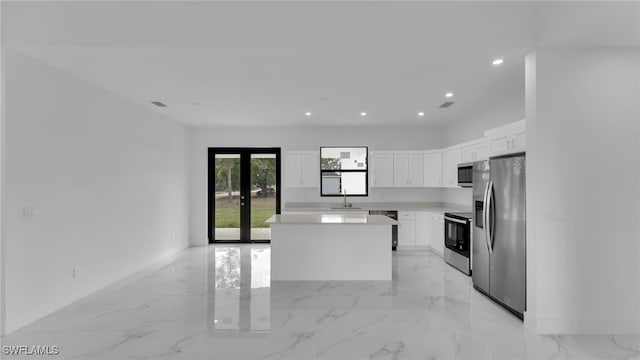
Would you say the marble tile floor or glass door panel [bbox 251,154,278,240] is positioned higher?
glass door panel [bbox 251,154,278,240]

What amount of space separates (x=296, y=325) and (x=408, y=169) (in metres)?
4.64

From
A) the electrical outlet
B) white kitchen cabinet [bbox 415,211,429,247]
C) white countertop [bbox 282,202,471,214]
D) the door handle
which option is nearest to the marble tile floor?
the door handle

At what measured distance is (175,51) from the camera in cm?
320

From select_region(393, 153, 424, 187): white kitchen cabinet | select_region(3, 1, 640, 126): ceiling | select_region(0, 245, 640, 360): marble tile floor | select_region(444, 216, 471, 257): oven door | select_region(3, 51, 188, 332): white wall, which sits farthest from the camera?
select_region(393, 153, 424, 187): white kitchen cabinet

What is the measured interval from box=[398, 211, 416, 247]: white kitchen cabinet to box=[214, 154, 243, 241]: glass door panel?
11.4 ft

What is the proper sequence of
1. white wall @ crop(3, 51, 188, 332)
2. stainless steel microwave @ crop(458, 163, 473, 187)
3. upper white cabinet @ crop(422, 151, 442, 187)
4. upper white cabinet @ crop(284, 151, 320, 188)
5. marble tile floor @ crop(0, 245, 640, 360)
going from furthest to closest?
upper white cabinet @ crop(284, 151, 320, 188) → upper white cabinet @ crop(422, 151, 442, 187) → stainless steel microwave @ crop(458, 163, 473, 187) → white wall @ crop(3, 51, 188, 332) → marble tile floor @ crop(0, 245, 640, 360)

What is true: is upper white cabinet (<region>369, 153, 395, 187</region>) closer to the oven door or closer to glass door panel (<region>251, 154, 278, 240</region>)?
the oven door

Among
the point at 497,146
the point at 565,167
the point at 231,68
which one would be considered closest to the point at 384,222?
the point at 497,146

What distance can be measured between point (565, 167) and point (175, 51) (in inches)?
147

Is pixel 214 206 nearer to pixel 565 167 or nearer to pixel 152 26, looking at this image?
pixel 152 26

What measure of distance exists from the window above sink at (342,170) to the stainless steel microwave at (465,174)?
7.62 feet

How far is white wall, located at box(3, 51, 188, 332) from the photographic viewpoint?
321 cm

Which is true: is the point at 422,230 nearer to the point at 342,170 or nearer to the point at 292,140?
the point at 342,170

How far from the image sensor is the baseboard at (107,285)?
10.5 feet
